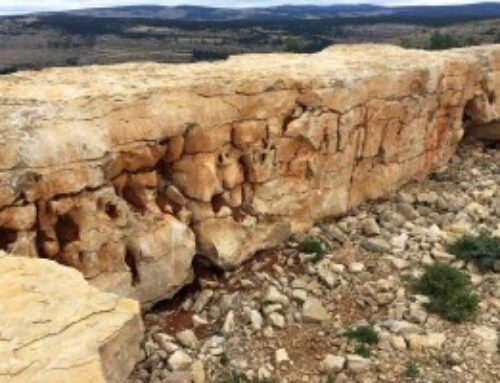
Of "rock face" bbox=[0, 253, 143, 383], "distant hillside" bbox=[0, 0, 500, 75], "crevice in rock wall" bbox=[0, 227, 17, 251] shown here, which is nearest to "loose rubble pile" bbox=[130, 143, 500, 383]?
"crevice in rock wall" bbox=[0, 227, 17, 251]

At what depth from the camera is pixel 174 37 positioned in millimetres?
124938

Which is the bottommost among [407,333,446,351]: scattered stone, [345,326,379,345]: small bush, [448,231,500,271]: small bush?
[407,333,446,351]: scattered stone

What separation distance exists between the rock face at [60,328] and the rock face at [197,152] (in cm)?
219

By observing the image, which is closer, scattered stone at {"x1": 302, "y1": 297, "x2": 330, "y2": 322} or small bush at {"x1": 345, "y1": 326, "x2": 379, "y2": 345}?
small bush at {"x1": 345, "y1": 326, "x2": 379, "y2": 345}

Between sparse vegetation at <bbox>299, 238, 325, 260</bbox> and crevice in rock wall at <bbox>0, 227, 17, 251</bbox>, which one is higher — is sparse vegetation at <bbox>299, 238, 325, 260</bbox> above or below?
below

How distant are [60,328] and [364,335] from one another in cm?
563

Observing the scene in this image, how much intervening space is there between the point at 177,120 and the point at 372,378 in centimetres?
462

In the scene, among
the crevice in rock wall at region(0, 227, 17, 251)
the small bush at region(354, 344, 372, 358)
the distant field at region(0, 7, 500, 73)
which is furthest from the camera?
the distant field at region(0, 7, 500, 73)

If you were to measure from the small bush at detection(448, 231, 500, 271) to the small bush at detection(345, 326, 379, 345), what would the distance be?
117 inches

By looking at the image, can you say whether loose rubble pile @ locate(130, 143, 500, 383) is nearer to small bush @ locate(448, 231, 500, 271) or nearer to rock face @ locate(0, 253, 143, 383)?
small bush @ locate(448, 231, 500, 271)

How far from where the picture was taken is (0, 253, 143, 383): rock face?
5.88 metres

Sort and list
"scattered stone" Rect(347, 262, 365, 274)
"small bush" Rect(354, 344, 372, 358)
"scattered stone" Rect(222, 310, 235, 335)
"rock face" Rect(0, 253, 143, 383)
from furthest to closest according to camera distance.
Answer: "scattered stone" Rect(347, 262, 365, 274) → "scattered stone" Rect(222, 310, 235, 335) → "small bush" Rect(354, 344, 372, 358) → "rock face" Rect(0, 253, 143, 383)

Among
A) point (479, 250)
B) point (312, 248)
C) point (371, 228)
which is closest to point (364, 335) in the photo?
point (312, 248)

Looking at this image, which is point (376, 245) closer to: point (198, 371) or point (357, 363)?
point (357, 363)
